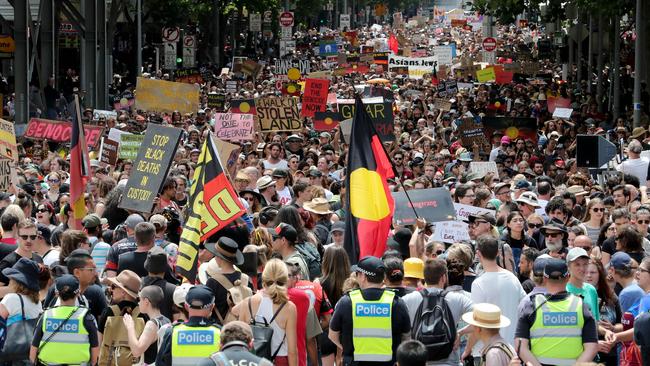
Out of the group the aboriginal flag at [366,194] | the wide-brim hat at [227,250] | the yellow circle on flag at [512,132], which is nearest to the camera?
the wide-brim hat at [227,250]

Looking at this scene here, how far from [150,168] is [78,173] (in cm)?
74

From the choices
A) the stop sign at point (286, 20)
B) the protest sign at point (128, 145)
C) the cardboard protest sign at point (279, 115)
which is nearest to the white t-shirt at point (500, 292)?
the protest sign at point (128, 145)

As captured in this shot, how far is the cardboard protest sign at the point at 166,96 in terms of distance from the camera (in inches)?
1094

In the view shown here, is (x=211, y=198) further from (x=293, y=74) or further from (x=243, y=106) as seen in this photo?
(x=293, y=74)

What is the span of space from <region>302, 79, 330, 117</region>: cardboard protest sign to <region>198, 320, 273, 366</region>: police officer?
19.4 m

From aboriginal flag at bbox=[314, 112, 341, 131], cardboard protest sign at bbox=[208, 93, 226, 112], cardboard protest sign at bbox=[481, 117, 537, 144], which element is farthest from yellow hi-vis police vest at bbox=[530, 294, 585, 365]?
cardboard protest sign at bbox=[208, 93, 226, 112]

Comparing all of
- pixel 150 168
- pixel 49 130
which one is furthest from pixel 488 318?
pixel 49 130

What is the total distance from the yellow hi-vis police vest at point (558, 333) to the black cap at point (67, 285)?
310 cm

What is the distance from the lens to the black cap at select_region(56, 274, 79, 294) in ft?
31.8

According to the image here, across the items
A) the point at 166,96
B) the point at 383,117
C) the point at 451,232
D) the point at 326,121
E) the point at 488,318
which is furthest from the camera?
the point at 166,96

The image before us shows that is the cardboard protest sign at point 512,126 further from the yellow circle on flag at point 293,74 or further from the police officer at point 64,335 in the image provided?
the police officer at point 64,335

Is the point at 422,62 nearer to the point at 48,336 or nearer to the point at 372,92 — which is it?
the point at 372,92

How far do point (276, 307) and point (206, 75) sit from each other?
138 feet

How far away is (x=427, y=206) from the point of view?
1362 cm
